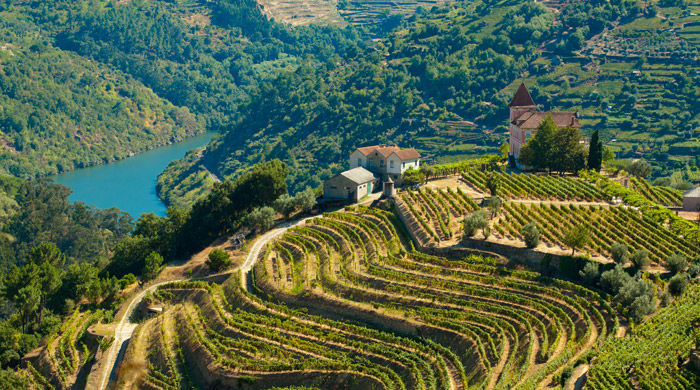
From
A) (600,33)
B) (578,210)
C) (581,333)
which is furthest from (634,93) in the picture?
(581,333)

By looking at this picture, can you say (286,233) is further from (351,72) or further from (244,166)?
(351,72)

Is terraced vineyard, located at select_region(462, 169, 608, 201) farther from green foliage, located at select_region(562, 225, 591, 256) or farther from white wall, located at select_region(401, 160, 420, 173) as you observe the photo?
green foliage, located at select_region(562, 225, 591, 256)

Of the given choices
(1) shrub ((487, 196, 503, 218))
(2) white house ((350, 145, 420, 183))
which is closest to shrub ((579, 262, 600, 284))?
(1) shrub ((487, 196, 503, 218))

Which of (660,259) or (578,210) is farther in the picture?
(578,210)

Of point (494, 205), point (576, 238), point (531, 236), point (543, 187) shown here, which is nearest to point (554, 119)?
point (543, 187)

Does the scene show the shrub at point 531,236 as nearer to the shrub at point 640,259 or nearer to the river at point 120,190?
the shrub at point 640,259

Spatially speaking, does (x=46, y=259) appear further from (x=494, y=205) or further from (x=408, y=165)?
(x=494, y=205)
